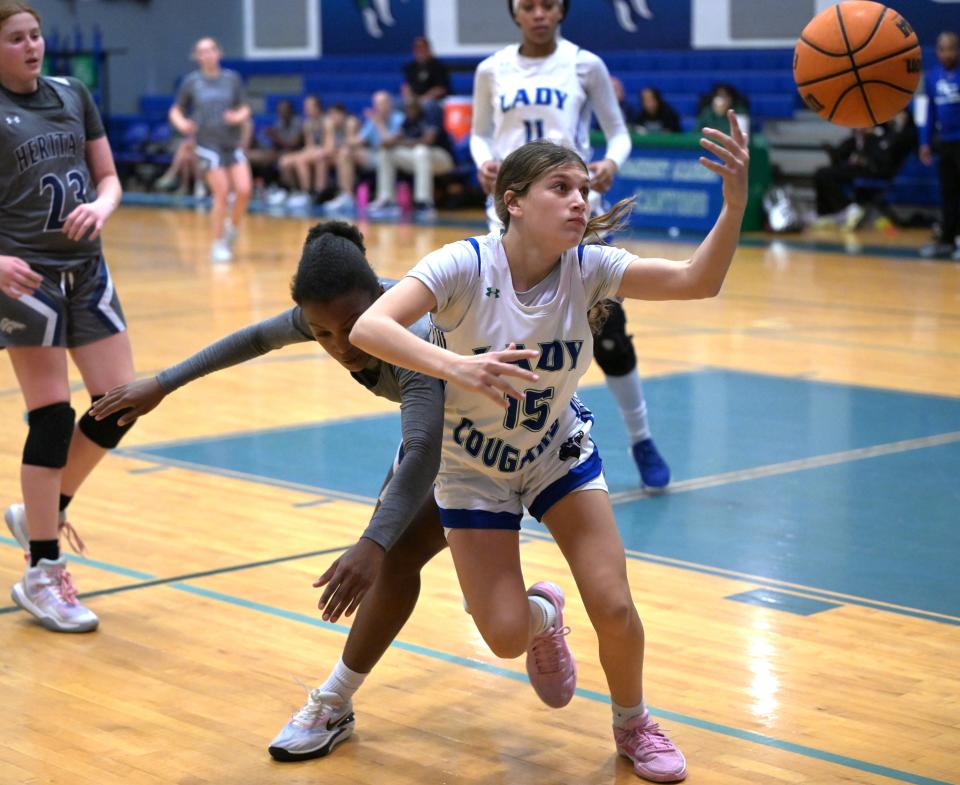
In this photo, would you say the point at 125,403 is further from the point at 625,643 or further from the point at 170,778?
the point at 625,643

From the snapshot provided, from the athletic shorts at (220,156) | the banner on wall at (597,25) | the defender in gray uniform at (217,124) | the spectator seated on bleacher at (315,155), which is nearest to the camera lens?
the defender in gray uniform at (217,124)

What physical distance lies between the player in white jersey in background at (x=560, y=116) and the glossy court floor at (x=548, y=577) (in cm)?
39

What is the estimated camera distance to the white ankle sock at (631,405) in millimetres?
5859

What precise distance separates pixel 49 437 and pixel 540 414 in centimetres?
165

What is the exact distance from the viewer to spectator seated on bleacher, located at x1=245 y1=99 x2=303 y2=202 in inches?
784

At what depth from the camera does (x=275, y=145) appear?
2030cm

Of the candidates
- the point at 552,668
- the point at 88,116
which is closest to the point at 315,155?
the point at 88,116

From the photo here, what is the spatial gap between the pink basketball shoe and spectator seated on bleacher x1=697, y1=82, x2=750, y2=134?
12296mm

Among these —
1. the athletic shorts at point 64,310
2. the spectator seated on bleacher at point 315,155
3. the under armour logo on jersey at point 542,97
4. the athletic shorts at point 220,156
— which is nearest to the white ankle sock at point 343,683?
the athletic shorts at point 64,310

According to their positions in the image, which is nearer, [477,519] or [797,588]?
[477,519]

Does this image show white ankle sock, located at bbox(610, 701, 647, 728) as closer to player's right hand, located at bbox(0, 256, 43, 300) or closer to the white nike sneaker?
the white nike sneaker

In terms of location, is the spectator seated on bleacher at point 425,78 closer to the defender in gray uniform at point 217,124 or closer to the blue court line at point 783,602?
the defender in gray uniform at point 217,124

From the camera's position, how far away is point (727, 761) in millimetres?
3299

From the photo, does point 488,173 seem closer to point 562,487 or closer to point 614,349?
point 614,349
